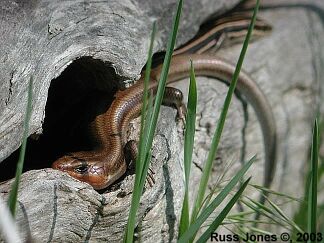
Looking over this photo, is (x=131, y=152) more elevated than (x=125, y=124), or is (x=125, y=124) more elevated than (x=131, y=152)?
(x=125, y=124)

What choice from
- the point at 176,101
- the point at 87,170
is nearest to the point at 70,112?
the point at 87,170

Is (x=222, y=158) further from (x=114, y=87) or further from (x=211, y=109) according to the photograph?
(x=114, y=87)

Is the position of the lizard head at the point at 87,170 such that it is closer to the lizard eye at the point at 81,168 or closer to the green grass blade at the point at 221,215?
the lizard eye at the point at 81,168

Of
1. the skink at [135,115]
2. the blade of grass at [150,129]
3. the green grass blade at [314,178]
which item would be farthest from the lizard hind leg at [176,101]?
the green grass blade at [314,178]

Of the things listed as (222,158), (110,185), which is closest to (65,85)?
(110,185)

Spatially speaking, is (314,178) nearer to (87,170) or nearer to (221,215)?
(221,215)

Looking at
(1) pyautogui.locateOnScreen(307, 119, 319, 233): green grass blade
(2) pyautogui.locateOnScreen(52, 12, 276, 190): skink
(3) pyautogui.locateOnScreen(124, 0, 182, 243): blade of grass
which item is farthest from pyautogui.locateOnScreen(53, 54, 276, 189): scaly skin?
(1) pyautogui.locateOnScreen(307, 119, 319, 233): green grass blade
